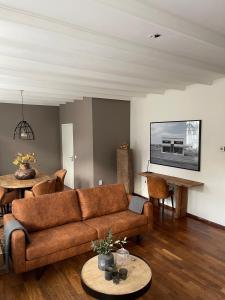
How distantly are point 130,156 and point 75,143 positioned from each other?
1.69 m

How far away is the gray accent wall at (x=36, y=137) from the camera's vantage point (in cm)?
649

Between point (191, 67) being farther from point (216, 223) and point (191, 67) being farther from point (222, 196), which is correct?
point (216, 223)

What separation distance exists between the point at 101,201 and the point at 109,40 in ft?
7.82

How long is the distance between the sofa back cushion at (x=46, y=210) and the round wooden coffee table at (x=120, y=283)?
1.06 metres

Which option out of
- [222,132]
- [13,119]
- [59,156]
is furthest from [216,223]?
[13,119]

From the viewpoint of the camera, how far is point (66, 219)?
330 centimetres

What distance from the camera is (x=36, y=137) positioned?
698 cm

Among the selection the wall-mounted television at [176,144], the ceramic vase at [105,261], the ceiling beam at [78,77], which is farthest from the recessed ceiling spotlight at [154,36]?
the wall-mounted television at [176,144]

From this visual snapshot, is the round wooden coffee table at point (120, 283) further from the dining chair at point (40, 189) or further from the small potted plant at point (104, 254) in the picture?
the dining chair at point (40, 189)

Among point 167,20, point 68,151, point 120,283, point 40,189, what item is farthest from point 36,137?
point 167,20

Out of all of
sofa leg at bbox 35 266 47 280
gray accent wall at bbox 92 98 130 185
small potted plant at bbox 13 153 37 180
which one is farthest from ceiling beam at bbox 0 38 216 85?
sofa leg at bbox 35 266 47 280

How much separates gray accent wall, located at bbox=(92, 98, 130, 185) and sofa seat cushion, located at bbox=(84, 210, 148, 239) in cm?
231

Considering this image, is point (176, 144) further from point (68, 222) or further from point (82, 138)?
point (68, 222)

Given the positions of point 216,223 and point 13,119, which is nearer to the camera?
point 216,223
